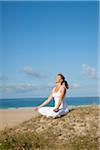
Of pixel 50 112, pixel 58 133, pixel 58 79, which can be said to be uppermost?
pixel 58 79

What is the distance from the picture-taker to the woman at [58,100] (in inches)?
418

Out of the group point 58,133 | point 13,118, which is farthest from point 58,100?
point 13,118

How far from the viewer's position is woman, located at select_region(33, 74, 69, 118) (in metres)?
10.6

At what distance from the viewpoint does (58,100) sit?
10633 mm

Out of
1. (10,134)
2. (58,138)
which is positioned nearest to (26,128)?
(10,134)

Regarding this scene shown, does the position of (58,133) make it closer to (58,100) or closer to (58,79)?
(58,100)

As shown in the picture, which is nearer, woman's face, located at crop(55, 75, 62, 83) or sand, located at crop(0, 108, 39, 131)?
woman's face, located at crop(55, 75, 62, 83)

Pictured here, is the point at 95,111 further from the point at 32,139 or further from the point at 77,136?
the point at 32,139

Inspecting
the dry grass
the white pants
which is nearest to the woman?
the white pants

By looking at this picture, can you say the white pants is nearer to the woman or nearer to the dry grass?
the woman

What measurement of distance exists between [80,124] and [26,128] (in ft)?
5.01

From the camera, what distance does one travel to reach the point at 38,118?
37.6ft

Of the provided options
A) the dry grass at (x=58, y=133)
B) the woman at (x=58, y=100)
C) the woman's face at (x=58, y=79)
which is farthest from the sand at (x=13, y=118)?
the woman's face at (x=58, y=79)

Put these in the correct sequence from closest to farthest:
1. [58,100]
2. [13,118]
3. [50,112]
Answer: [58,100] → [50,112] → [13,118]
